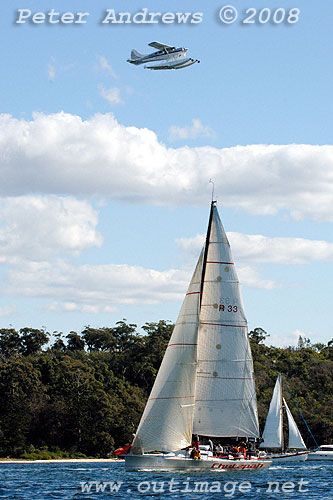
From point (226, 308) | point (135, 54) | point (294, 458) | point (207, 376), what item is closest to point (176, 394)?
point (207, 376)

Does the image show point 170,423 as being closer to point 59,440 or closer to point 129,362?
point 59,440

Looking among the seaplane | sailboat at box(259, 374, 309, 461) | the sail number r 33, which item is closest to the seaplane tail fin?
the seaplane

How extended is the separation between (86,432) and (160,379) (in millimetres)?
41541

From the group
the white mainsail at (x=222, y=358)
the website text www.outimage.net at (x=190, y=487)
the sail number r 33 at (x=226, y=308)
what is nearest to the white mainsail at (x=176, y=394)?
the white mainsail at (x=222, y=358)

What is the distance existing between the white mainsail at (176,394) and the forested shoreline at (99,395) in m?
38.0

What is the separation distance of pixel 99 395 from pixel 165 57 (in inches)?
1481

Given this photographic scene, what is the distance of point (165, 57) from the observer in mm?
79812

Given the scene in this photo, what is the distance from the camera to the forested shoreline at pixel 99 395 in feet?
295

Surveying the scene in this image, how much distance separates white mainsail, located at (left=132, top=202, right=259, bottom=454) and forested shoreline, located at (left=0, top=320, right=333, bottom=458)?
38.2m

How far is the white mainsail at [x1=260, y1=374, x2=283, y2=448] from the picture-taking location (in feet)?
271

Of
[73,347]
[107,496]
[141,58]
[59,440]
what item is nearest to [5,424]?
[59,440]

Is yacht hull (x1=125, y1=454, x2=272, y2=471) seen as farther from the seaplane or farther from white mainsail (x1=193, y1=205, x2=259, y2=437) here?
the seaplane

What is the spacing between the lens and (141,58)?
8188 centimetres

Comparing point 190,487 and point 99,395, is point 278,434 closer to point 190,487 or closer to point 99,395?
point 99,395
